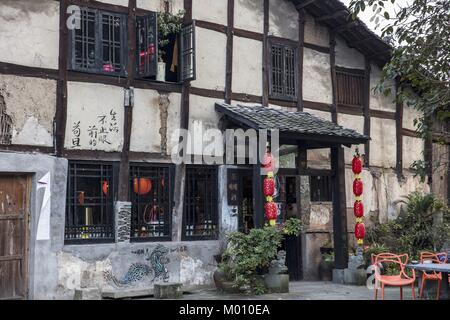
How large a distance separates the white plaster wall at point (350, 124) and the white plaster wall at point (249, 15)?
3290 mm

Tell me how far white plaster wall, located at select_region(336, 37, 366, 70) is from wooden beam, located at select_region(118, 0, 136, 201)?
5.92 m

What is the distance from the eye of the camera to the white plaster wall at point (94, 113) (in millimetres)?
12008

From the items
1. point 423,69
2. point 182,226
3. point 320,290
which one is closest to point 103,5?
point 182,226

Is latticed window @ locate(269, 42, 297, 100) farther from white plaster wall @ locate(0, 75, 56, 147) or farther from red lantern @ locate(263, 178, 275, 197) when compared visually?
white plaster wall @ locate(0, 75, 56, 147)

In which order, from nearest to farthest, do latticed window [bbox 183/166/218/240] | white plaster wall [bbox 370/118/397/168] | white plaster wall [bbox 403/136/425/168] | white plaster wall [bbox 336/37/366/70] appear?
latticed window [bbox 183/166/218/240] → white plaster wall [bbox 336/37/366/70] → white plaster wall [bbox 370/118/397/168] → white plaster wall [bbox 403/136/425/168]

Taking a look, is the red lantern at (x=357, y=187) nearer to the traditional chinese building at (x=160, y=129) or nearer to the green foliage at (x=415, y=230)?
the traditional chinese building at (x=160, y=129)

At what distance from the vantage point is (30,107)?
454 inches

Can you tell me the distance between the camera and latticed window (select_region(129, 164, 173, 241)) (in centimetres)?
1288

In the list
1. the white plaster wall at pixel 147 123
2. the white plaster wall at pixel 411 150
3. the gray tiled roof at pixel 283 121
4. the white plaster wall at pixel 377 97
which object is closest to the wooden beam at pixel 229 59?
the gray tiled roof at pixel 283 121

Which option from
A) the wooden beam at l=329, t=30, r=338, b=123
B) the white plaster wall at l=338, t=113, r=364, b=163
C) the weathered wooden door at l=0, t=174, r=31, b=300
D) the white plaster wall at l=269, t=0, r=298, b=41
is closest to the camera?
the weathered wooden door at l=0, t=174, r=31, b=300

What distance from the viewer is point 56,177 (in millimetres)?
11773

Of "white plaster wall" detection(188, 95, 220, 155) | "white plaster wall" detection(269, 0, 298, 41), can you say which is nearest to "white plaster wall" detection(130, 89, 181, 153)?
"white plaster wall" detection(188, 95, 220, 155)

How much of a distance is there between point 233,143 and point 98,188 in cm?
329
